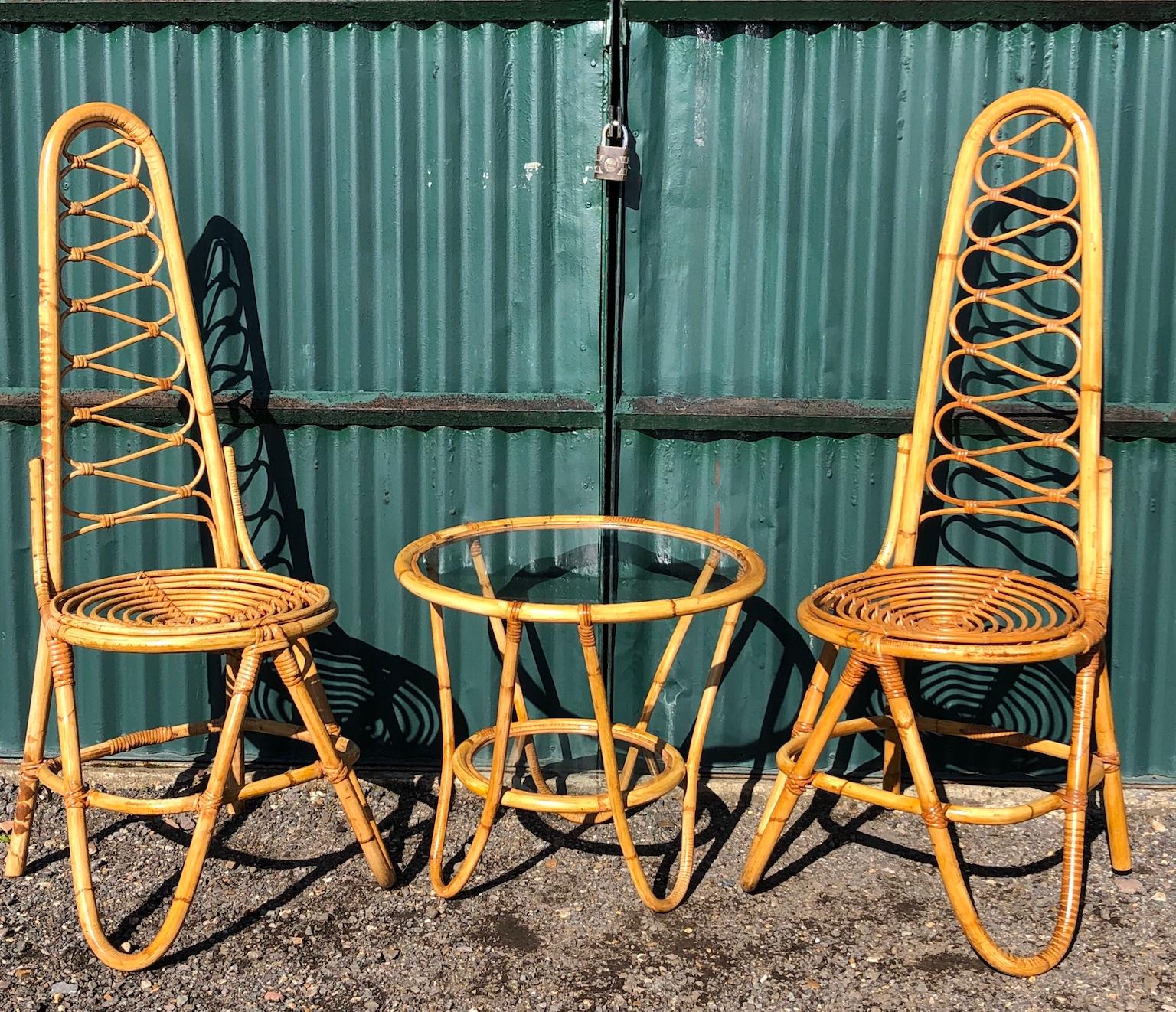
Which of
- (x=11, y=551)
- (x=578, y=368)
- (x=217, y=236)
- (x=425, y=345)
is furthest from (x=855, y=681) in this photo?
(x=11, y=551)

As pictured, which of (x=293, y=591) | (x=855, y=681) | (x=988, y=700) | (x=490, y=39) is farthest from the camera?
(x=988, y=700)

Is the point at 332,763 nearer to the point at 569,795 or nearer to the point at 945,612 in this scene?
the point at 569,795

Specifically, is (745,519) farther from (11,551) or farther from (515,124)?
(11,551)

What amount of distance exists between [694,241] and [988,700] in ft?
4.65

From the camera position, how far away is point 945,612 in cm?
279

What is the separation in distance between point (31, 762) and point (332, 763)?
0.71 meters

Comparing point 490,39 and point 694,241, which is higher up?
point 490,39

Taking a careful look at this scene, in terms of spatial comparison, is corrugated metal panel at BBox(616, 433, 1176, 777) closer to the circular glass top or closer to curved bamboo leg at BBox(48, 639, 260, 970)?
the circular glass top

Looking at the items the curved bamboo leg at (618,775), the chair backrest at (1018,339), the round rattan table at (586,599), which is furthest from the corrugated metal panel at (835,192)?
the curved bamboo leg at (618,775)

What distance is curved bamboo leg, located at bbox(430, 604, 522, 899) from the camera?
2.51m

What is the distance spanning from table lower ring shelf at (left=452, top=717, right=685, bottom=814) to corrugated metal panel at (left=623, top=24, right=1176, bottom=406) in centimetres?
86

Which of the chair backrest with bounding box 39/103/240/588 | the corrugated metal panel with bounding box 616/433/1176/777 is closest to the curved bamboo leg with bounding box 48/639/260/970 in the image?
the chair backrest with bounding box 39/103/240/588

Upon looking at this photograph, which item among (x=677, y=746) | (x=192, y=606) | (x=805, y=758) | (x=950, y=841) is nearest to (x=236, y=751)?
(x=192, y=606)

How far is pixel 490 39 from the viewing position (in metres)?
3.11
